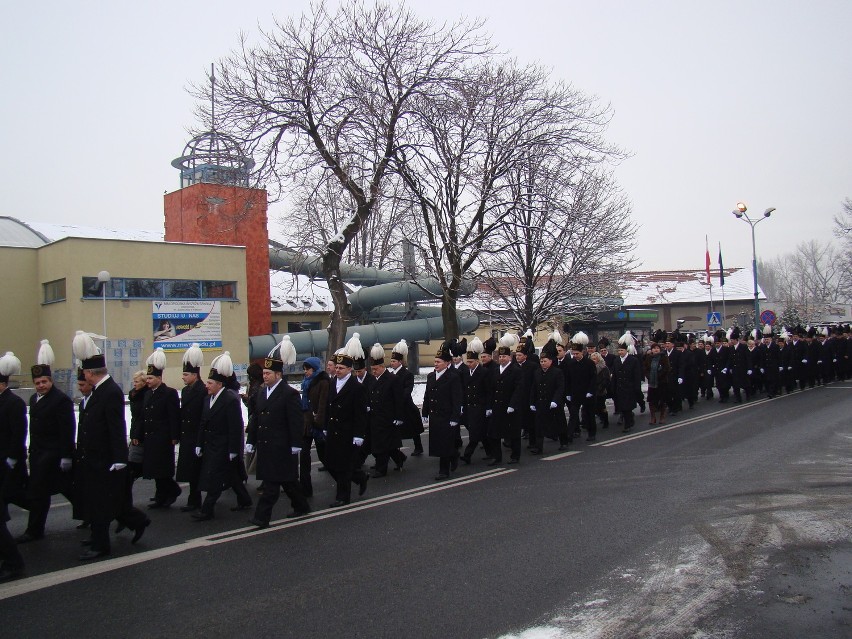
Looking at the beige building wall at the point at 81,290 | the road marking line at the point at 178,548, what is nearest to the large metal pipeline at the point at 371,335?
the beige building wall at the point at 81,290

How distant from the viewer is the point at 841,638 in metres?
4.50

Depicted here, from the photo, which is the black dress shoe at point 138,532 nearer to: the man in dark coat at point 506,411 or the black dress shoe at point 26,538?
the black dress shoe at point 26,538

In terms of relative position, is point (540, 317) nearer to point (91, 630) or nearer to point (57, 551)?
point (57, 551)

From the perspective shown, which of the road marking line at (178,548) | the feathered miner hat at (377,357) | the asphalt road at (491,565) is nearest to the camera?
the asphalt road at (491,565)

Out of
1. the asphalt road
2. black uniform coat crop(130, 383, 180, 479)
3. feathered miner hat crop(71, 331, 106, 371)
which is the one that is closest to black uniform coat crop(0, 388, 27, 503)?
feathered miner hat crop(71, 331, 106, 371)

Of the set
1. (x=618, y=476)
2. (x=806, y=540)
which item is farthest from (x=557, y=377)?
(x=806, y=540)

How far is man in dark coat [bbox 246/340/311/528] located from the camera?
7.66m

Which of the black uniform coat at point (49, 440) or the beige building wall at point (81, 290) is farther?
the beige building wall at point (81, 290)

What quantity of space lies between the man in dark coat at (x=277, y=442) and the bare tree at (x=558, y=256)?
1620 cm

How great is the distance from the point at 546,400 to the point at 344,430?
4.64 m

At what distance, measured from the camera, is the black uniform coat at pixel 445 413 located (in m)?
10.3

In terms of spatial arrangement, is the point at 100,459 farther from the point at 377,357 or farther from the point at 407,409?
the point at 407,409

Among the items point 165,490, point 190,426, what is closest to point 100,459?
point 190,426

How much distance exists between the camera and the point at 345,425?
8.84 m
